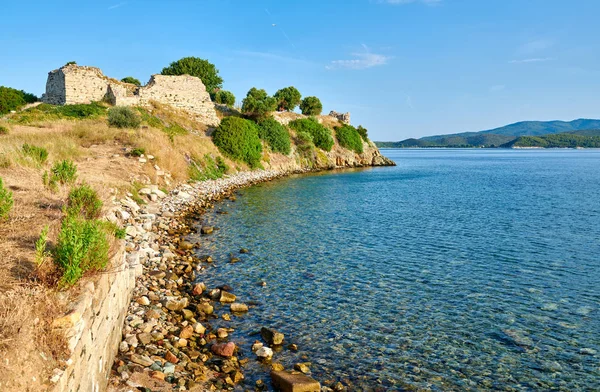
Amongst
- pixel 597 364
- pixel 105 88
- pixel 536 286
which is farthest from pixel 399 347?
pixel 105 88

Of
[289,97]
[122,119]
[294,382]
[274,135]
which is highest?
[289,97]

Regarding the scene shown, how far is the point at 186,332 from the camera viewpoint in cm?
1034

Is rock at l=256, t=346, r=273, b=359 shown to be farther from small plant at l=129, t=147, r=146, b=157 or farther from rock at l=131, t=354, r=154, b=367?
small plant at l=129, t=147, r=146, b=157

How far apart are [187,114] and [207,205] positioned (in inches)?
1277

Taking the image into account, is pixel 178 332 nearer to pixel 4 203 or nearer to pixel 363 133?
pixel 4 203

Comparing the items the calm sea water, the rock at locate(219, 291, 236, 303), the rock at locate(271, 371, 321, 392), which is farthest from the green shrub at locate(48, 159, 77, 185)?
the rock at locate(271, 371, 321, 392)

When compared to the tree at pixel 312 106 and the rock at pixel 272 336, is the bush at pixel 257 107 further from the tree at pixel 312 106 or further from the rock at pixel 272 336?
the rock at pixel 272 336

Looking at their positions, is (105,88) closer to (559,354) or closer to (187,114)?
(187,114)

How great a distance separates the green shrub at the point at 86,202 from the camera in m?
11.2

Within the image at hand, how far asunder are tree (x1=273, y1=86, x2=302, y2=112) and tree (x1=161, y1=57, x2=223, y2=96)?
56.6ft

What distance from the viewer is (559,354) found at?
9.88 meters

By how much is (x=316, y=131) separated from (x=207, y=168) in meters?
41.8

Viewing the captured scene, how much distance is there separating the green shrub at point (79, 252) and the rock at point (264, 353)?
4292mm


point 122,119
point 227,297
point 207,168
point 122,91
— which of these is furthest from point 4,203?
Answer: point 122,91
